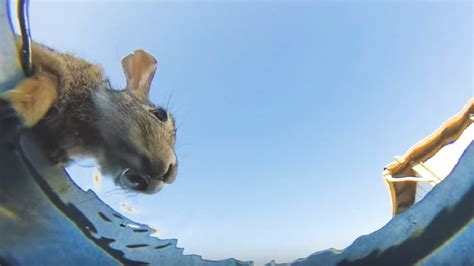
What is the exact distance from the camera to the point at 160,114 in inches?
52.4

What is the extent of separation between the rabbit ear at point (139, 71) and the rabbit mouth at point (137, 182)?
247 millimetres

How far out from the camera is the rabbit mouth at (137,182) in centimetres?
122

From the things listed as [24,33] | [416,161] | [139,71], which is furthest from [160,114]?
[416,161]

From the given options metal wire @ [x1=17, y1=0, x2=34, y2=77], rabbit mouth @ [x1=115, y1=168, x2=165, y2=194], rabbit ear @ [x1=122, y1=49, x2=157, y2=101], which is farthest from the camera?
rabbit ear @ [x1=122, y1=49, x2=157, y2=101]

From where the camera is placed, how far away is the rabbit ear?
1.33m

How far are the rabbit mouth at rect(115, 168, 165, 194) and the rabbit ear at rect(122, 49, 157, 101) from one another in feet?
0.81

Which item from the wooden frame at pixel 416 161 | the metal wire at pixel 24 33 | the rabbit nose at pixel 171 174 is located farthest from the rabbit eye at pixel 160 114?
the wooden frame at pixel 416 161

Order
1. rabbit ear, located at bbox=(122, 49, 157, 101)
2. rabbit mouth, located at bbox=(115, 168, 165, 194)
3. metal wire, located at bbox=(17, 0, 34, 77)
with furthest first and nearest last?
rabbit ear, located at bbox=(122, 49, 157, 101), rabbit mouth, located at bbox=(115, 168, 165, 194), metal wire, located at bbox=(17, 0, 34, 77)

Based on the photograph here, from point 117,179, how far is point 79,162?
0.34 ft

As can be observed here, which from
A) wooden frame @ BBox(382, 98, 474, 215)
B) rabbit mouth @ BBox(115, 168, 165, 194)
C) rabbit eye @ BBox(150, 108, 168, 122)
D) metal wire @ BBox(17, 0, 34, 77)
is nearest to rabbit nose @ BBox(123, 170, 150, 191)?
rabbit mouth @ BBox(115, 168, 165, 194)

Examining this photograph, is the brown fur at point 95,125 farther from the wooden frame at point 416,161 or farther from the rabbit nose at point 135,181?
the wooden frame at point 416,161

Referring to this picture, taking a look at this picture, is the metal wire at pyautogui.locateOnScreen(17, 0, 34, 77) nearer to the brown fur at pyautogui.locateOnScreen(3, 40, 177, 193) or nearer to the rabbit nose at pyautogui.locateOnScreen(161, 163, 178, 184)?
the brown fur at pyautogui.locateOnScreen(3, 40, 177, 193)

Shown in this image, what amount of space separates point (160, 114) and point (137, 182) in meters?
0.21

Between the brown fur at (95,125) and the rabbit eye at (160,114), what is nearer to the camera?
the brown fur at (95,125)
